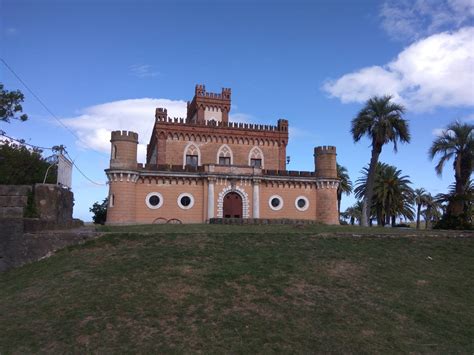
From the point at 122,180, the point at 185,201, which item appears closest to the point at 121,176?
the point at 122,180

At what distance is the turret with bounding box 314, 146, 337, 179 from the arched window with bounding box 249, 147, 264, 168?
20.7 feet

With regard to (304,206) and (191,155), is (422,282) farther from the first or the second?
(191,155)

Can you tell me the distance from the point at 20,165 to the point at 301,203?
25052 mm

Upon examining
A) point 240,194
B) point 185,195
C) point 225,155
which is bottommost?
point 185,195

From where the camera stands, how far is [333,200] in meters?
39.0

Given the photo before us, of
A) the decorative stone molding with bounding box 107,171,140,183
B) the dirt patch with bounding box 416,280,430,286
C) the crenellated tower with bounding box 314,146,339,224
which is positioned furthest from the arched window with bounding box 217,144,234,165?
the dirt patch with bounding box 416,280,430,286

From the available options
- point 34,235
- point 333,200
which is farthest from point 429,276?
point 333,200

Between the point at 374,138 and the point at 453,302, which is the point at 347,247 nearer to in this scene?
the point at 453,302

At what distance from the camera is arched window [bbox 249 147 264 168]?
43.2m

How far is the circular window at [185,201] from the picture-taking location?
117 feet

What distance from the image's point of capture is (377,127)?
3497cm

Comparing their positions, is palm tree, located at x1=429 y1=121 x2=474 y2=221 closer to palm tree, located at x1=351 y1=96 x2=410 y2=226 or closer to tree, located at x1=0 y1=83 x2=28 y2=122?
palm tree, located at x1=351 y1=96 x2=410 y2=226

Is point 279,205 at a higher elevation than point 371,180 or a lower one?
lower

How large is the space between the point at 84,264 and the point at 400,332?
29.5 feet
